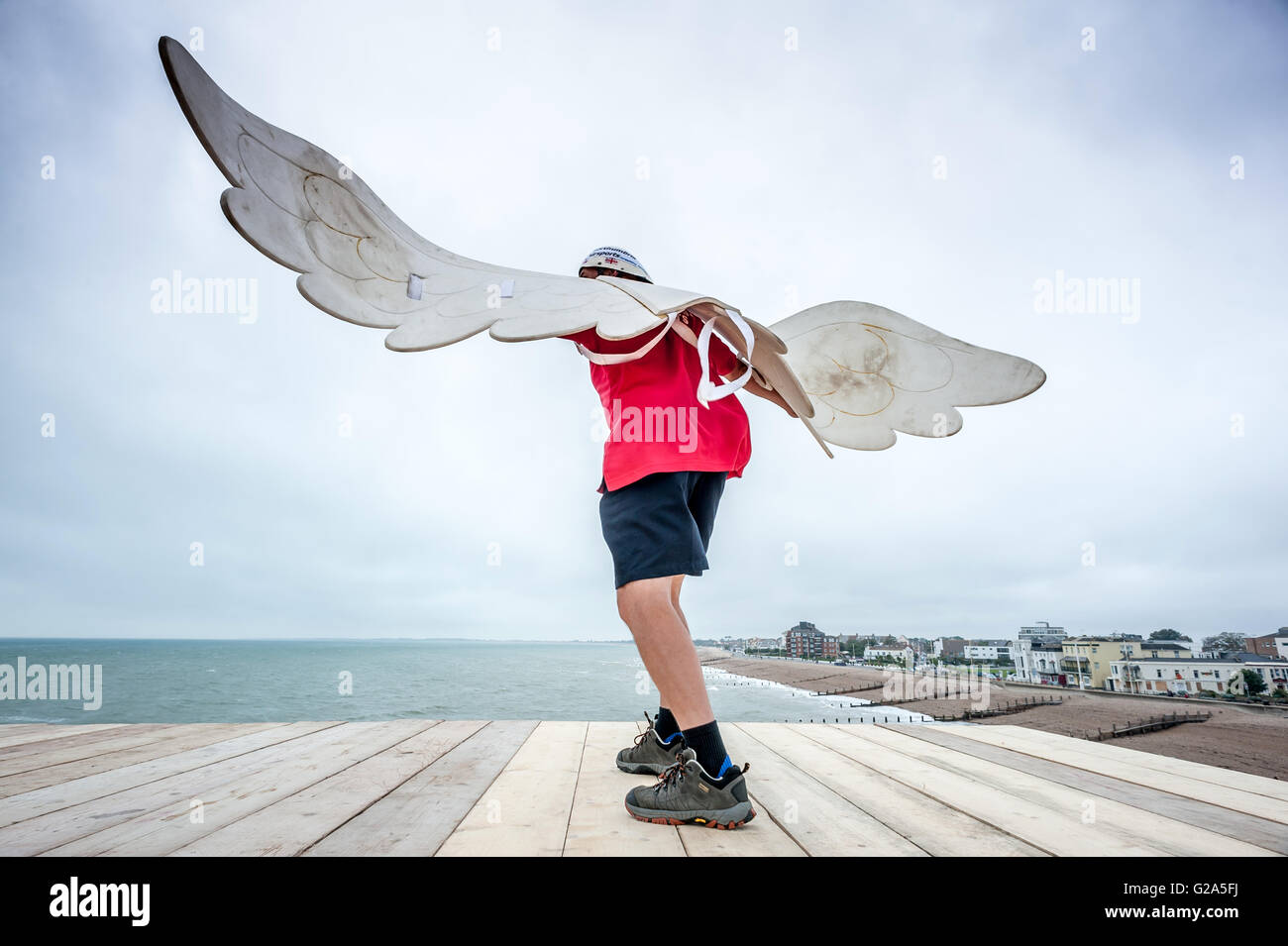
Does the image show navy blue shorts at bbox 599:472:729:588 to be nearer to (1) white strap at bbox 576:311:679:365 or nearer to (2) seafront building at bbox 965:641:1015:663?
(1) white strap at bbox 576:311:679:365

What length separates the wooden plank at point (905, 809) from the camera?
1085 millimetres

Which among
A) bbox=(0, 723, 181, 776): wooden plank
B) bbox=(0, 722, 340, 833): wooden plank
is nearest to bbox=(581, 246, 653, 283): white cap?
bbox=(0, 722, 340, 833): wooden plank

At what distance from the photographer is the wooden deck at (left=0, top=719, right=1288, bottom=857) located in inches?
42.9

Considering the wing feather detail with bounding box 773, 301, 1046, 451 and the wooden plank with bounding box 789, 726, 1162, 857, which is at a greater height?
the wing feather detail with bounding box 773, 301, 1046, 451

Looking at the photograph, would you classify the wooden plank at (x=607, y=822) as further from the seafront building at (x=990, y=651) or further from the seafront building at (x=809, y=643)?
the seafront building at (x=809, y=643)

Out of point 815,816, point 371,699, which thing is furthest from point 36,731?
point 371,699

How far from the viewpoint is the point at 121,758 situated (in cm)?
188

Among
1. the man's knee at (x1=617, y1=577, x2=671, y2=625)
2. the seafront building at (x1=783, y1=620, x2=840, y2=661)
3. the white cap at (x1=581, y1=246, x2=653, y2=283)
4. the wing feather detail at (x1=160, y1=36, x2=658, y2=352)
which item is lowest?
the seafront building at (x1=783, y1=620, x2=840, y2=661)

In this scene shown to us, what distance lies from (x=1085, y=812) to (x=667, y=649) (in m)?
1.01

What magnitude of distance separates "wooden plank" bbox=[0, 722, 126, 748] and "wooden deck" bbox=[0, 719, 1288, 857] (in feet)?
0.06

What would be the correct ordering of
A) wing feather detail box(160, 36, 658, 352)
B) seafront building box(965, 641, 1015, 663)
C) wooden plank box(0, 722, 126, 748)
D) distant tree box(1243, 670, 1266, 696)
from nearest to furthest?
1. wing feather detail box(160, 36, 658, 352)
2. wooden plank box(0, 722, 126, 748)
3. distant tree box(1243, 670, 1266, 696)
4. seafront building box(965, 641, 1015, 663)

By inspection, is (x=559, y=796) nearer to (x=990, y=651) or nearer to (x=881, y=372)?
(x=881, y=372)

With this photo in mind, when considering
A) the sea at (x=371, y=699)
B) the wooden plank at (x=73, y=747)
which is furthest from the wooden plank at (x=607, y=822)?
the sea at (x=371, y=699)

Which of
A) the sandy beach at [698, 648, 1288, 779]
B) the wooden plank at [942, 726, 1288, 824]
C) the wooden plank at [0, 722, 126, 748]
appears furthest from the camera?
the sandy beach at [698, 648, 1288, 779]
